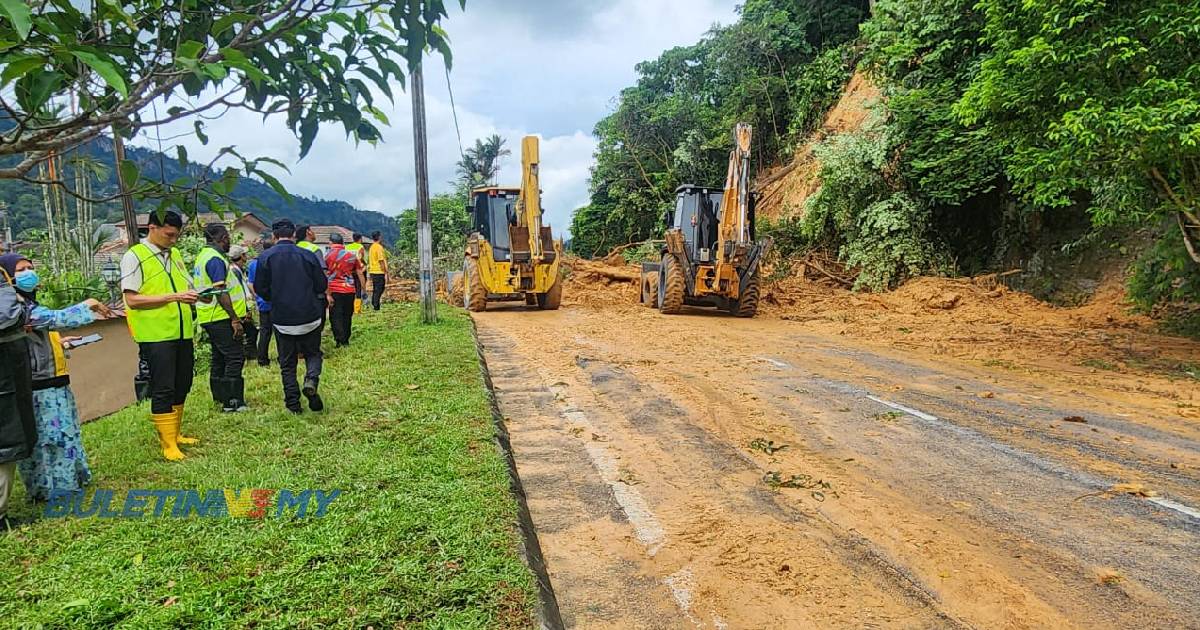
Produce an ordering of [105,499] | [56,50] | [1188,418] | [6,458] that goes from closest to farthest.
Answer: [56,50] → [6,458] → [105,499] → [1188,418]

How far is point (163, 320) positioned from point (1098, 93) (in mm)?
9971

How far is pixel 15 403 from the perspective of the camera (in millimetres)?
3625

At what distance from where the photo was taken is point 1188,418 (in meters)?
6.51

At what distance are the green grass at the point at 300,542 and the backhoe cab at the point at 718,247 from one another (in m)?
9.07

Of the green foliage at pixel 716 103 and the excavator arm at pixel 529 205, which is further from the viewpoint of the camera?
the green foliage at pixel 716 103

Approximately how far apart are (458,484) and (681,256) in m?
10.7

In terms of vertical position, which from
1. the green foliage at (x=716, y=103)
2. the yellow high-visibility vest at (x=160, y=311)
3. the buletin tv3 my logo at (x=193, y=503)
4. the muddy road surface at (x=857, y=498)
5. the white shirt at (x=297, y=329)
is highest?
the green foliage at (x=716, y=103)

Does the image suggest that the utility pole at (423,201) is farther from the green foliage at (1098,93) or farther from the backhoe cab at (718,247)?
the green foliage at (1098,93)

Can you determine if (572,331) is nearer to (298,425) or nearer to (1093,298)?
(298,425)

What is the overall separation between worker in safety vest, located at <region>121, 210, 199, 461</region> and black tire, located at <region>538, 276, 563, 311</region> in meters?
10.7

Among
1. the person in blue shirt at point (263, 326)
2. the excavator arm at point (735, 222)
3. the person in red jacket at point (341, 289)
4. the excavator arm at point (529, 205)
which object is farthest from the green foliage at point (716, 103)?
the person in blue shirt at point (263, 326)

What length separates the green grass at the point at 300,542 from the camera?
279 centimetres

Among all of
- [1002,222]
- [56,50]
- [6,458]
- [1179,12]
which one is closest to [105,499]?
[6,458]

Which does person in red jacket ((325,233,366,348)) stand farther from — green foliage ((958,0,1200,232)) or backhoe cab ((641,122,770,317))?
green foliage ((958,0,1200,232))
